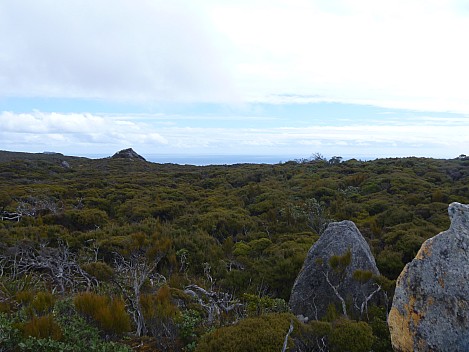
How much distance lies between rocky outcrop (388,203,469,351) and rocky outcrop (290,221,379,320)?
139 centimetres

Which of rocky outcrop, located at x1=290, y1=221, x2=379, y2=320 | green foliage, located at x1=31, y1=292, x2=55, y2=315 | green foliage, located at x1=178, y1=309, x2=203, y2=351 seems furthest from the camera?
rocky outcrop, located at x1=290, y1=221, x2=379, y2=320

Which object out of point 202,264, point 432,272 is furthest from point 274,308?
point 202,264

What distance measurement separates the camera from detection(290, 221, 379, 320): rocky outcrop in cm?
640

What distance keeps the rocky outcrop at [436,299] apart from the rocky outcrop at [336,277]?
4.57ft

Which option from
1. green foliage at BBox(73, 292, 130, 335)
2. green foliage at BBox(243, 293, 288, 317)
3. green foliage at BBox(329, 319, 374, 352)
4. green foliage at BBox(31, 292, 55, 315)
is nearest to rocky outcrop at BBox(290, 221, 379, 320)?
green foliage at BBox(243, 293, 288, 317)

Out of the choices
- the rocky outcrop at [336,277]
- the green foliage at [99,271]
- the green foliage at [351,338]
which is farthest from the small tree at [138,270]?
the rocky outcrop at [336,277]

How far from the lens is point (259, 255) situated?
10.0 metres

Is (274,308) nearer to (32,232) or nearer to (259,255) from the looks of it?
(259,255)

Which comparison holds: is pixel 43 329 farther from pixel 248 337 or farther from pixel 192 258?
pixel 192 258

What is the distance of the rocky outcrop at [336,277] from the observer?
640cm

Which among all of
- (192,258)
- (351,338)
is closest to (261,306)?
(351,338)

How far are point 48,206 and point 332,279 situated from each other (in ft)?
35.9

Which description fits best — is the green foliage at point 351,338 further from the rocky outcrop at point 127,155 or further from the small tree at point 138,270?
the rocky outcrop at point 127,155

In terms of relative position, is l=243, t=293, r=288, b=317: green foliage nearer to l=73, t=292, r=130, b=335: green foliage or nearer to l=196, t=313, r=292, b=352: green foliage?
l=196, t=313, r=292, b=352: green foliage
